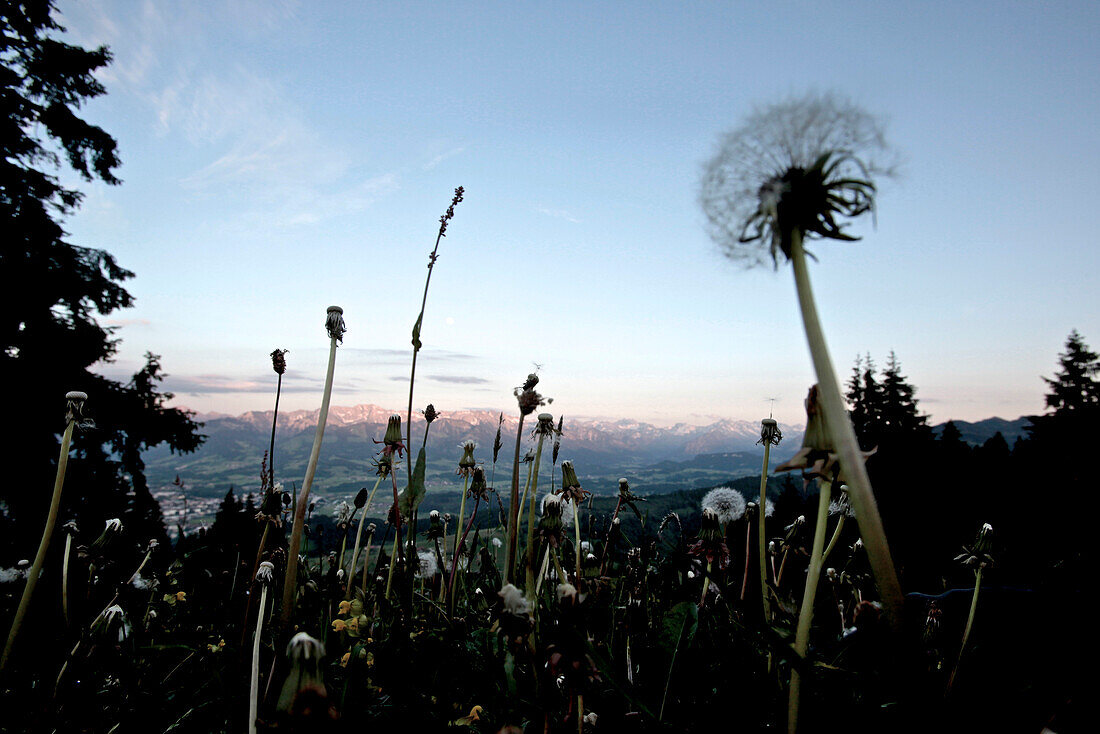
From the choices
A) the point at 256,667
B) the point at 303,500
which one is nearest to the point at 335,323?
the point at 303,500

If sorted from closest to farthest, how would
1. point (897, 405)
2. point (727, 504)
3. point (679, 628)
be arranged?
1. point (679, 628)
2. point (727, 504)
3. point (897, 405)

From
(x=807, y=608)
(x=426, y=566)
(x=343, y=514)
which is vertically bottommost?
(x=426, y=566)

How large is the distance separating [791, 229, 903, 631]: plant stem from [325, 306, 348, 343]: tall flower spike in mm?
1604

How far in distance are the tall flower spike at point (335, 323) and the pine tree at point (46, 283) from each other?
16.4 metres

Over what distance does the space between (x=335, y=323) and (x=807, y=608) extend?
1.95 m

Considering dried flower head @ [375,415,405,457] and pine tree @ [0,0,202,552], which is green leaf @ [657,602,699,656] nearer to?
dried flower head @ [375,415,405,457]

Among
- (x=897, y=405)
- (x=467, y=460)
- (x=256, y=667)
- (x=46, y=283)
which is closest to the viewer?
(x=256, y=667)

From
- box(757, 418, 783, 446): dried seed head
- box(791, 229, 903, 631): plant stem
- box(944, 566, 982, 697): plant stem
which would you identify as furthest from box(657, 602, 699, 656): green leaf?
box(757, 418, 783, 446): dried seed head

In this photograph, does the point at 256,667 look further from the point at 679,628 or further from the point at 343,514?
the point at 343,514

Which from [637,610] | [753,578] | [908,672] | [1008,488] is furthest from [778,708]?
[1008,488]

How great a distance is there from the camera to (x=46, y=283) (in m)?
16.7

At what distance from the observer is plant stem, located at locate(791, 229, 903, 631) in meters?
1.03

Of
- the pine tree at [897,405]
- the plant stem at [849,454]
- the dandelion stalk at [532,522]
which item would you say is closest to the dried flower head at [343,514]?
the dandelion stalk at [532,522]

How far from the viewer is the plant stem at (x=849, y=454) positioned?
103 centimetres
